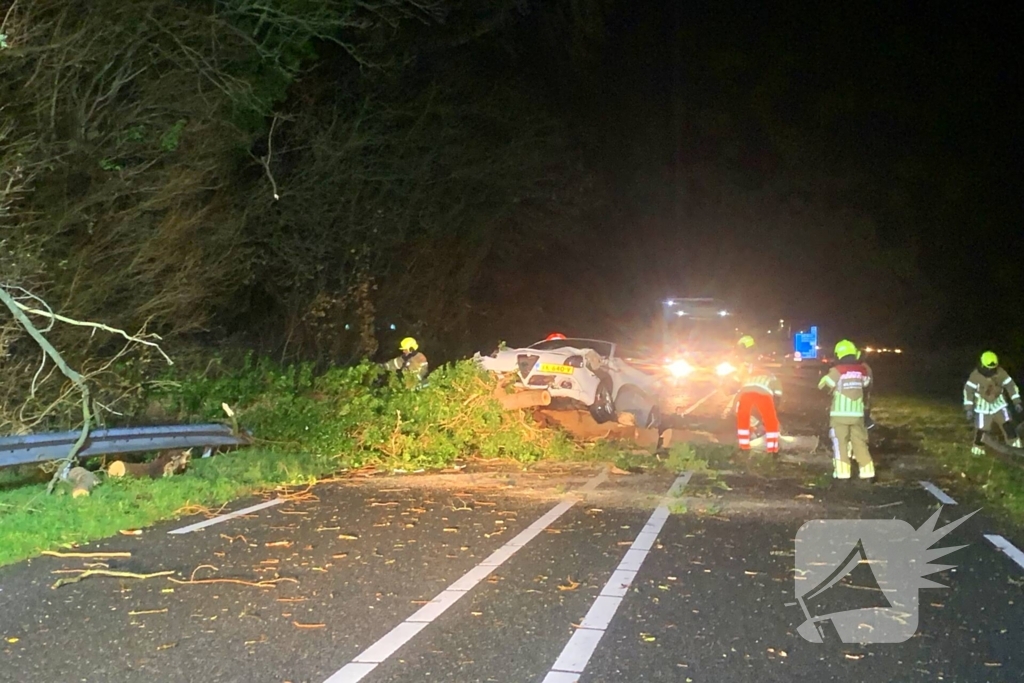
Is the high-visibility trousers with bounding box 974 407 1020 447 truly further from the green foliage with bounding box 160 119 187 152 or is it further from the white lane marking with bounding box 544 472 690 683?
the green foliage with bounding box 160 119 187 152

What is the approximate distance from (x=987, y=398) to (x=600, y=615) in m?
10.5

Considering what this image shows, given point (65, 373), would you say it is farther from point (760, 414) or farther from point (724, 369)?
point (724, 369)

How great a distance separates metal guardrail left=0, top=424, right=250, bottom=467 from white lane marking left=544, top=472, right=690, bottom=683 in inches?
231

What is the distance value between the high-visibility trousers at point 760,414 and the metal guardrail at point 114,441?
22.7ft

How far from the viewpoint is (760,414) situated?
14.6 metres

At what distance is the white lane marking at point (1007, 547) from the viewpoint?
8.18 meters

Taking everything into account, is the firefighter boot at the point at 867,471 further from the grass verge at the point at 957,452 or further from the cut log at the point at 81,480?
the cut log at the point at 81,480

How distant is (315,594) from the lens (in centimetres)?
692

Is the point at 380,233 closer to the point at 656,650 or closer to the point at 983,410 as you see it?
the point at 983,410

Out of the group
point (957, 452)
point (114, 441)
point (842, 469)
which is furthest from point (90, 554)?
point (957, 452)

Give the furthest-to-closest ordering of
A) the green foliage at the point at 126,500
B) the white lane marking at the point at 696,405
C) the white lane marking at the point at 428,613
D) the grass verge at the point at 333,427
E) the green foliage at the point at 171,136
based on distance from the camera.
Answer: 1. the white lane marking at the point at 696,405
2. the green foliage at the point at 171,136
3. the grass verge at the point at 333,427
4. the green foliage at the point at 126,500
5. the white lane marking at the point at 428,613

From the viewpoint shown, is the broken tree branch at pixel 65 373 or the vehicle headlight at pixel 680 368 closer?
the broken tree branch at pixel 65 373

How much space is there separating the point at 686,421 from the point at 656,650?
13.3 m

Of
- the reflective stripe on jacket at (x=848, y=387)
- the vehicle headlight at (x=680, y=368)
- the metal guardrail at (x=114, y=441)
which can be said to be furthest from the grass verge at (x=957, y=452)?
the metal guardrail at (x=114, y=441)
